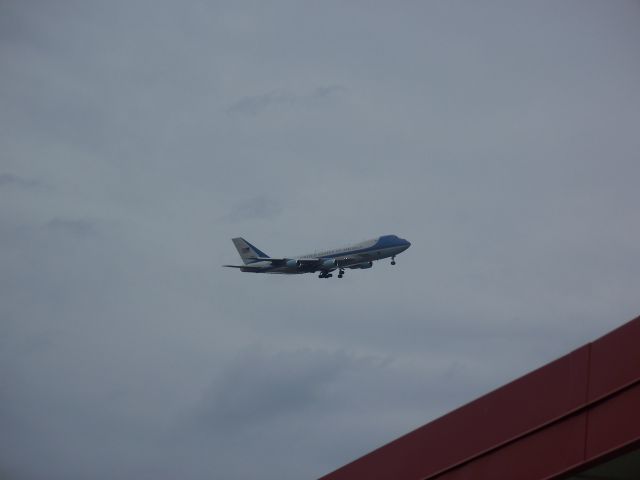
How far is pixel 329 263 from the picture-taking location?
66.6 m

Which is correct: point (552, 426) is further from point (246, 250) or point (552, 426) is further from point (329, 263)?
point (246, 250)

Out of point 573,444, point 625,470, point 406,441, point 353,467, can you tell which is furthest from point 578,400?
point 353,467

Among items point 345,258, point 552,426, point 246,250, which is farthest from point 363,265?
point 552,426

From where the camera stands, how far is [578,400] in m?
12.2

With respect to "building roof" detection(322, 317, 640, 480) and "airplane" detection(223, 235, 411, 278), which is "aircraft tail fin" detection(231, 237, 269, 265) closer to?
"airplane" detection(223, 235, 411, 278)

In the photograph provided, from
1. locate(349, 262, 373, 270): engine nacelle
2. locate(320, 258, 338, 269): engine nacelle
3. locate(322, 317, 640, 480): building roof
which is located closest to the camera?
locate(322, 317, 640, 480): building roof

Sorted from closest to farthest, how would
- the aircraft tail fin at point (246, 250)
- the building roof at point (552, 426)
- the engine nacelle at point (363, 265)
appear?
the building roof at point (552, 426)
the engine nacelle at point (363, 265)
the aircraft tail fin at point (246, 250)

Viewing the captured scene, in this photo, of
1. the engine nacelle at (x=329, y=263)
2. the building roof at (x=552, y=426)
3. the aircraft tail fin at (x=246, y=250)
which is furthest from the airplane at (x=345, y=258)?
the building roof at (x=552, y=426)

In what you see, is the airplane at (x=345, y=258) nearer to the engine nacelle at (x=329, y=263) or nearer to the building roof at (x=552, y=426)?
the engine nacelle at (x=329, y=263)

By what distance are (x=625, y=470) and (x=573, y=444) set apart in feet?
4.87

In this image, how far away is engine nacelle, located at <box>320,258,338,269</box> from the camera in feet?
219

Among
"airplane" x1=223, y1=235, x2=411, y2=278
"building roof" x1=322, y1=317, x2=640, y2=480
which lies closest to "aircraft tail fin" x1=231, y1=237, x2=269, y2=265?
"airplane" x1=223, y1=235, x2=411, y2=278

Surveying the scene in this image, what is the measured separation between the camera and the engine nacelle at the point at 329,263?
66625 millimetres

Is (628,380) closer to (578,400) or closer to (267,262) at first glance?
(578,400)
